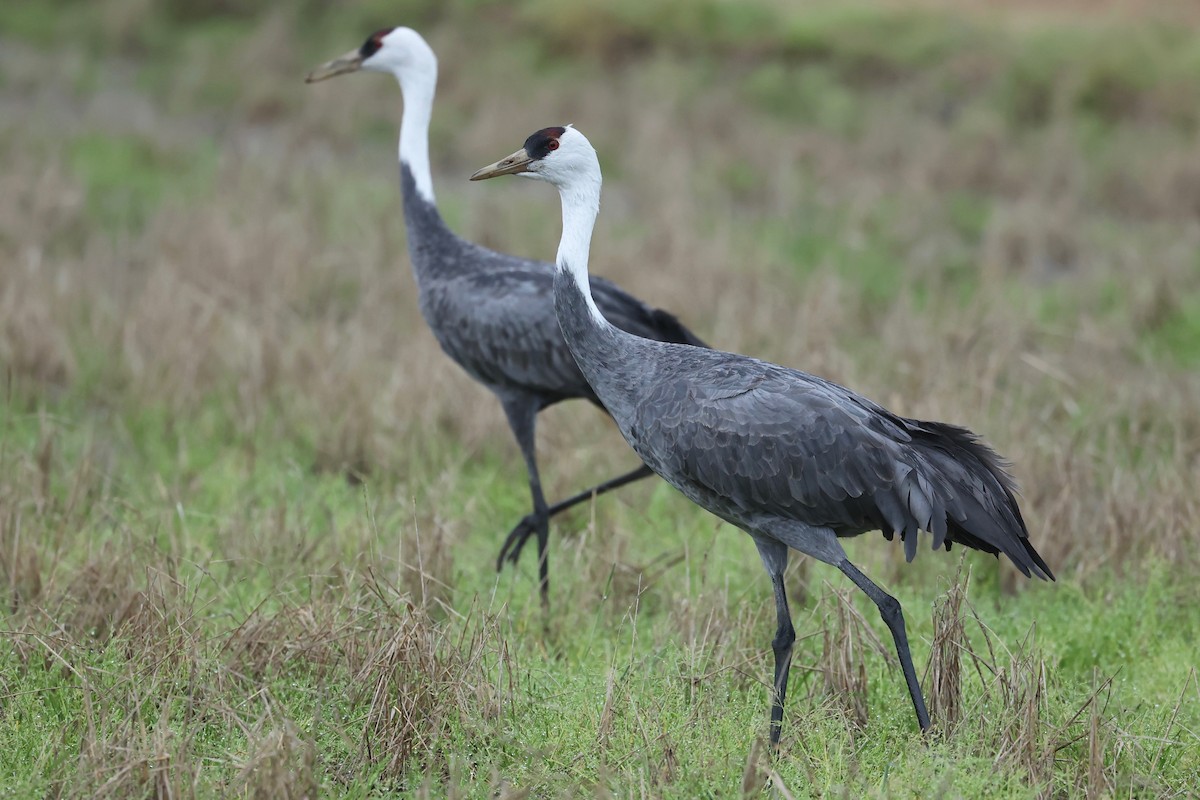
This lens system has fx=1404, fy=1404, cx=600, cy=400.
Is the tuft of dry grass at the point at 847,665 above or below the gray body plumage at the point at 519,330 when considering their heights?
below

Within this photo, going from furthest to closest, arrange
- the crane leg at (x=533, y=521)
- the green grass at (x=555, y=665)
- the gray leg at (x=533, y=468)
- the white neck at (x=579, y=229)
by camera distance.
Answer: the crane leg at (x=533, y=521) < the gray leg at (x=533, y=468) < the white neck at (x=579, y=229) < the green grass at (x=555, y=665)

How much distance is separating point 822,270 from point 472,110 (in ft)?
16.3

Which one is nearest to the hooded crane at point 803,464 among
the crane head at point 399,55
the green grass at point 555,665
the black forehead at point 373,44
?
the green grass at point 555,665

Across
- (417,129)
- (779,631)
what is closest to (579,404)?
(417,129)

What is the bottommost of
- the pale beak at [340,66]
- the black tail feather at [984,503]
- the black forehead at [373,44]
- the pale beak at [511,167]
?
the black tail feather at [984,503]

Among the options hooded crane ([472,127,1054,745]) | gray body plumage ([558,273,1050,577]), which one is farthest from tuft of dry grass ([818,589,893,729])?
gray body plumage ([558,273,1050,577])

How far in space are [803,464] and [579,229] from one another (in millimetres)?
1008

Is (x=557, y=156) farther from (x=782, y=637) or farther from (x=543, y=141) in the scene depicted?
(x=782, y=637)

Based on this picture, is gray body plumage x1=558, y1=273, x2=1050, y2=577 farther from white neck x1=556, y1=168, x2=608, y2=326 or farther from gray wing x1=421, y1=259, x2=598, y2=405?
gray wing x1=421, y1=259, x2=598, y2=405

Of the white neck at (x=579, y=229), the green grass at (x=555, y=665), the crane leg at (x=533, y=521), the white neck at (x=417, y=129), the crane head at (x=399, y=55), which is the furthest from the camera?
the crane head at (x=399, y=55)

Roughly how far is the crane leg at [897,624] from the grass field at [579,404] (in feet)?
0.26

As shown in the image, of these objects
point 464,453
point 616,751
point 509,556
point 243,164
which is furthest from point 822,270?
point 616,751

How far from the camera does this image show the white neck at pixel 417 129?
5.73m

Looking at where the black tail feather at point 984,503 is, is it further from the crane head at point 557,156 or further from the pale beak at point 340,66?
the pale beak at point 340,66
